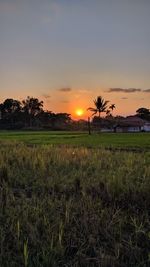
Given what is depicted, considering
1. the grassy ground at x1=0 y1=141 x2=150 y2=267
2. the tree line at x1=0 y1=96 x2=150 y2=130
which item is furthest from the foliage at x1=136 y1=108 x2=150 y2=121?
the grassy ground at x1=0 y1=141 x2=150 y2=267

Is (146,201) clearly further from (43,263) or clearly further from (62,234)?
(43,263)

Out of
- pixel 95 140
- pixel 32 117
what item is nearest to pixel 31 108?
pixel 32 117

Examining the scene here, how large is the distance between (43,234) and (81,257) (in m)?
0.82

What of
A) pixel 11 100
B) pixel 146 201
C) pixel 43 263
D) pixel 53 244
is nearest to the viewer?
pixel 43 263

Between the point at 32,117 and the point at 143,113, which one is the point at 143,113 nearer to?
the point at 143,113

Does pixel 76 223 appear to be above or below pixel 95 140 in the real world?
above

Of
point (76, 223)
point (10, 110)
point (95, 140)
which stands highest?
point (10, 110)

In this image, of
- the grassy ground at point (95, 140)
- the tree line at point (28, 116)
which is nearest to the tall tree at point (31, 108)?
the tree line at point (28, 116)

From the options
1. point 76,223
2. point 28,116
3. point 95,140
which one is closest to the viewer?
point 76,223

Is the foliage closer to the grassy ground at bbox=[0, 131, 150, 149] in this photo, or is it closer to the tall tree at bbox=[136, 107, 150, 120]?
the tall tree at bbox=[136, 107, 150, 120]

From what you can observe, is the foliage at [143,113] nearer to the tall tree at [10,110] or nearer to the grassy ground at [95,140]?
the tall tree at [10,110]

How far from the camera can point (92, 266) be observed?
15.9 feet

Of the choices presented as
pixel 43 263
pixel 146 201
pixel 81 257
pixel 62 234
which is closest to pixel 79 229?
pixel 62 234

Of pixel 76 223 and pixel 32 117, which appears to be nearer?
pixel 76 223
